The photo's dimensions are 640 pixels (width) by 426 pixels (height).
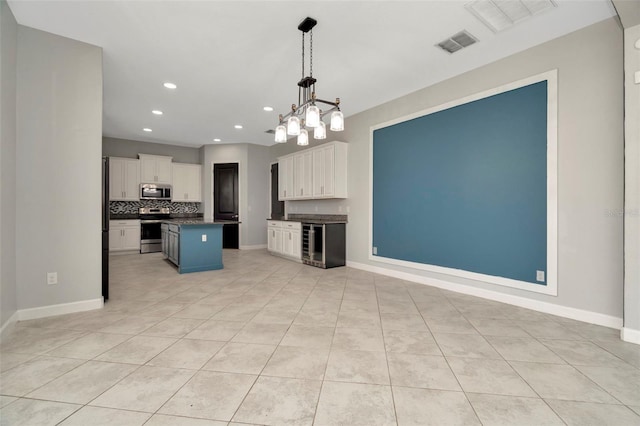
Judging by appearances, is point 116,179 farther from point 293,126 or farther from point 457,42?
point 457,42

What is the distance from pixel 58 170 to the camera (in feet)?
9.72

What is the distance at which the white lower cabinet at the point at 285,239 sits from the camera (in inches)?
231

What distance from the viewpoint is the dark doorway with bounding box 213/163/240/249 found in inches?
314

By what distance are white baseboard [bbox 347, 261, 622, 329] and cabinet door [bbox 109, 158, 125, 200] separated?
22.0ft

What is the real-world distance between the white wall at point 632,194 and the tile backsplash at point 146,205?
871 centimetres

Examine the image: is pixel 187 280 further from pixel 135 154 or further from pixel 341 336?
pixel 135 154

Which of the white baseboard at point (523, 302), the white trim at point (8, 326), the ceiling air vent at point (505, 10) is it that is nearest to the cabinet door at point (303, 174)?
the white baseboard at point (523, 302)

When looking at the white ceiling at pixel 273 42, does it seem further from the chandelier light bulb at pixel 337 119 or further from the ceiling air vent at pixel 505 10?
the chandelier light bulb at pixel 337 119

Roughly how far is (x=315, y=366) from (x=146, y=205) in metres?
7.51

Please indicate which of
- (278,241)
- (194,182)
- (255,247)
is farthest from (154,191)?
(278,241)

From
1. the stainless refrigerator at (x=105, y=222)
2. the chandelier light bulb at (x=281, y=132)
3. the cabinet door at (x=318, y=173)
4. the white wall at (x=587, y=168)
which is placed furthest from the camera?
the cabinet door at (x=318, y=173)

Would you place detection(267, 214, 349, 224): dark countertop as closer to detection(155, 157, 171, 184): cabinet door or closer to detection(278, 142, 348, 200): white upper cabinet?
detection(278, 142, 348, 200): white upper cabinet

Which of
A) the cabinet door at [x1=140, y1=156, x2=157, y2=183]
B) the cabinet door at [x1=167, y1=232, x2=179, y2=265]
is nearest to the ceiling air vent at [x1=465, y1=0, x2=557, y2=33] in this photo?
the cabinet door at [x1=167, y1=232, x2=179, y2=265]

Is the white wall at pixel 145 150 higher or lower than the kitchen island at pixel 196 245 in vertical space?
higher
